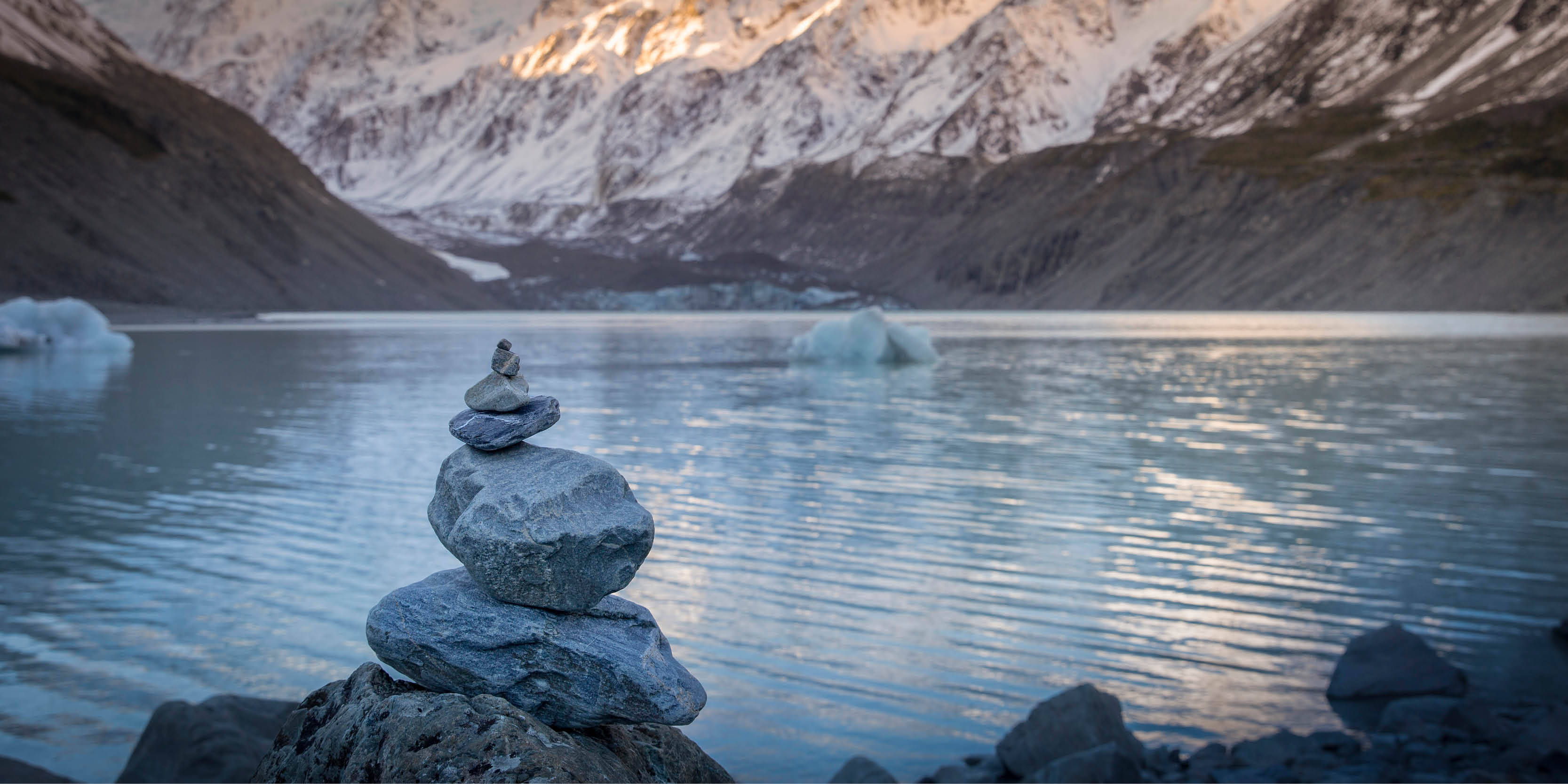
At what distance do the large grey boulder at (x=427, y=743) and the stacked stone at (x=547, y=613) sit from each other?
142 mm

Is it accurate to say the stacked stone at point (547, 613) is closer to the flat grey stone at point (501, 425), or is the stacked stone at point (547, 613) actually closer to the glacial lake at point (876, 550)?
the flat grey stone at point (501, 425)

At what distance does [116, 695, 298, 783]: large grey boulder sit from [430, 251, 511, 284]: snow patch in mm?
154904

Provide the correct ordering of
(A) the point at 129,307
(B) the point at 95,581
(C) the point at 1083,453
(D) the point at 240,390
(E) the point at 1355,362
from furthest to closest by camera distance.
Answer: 1. (A) the point at 129,307
2. (E) the point at 1355,362
3. (D) the point at 240,390
4. (C) the point at 1083,453
5. (B) the point at 95,581

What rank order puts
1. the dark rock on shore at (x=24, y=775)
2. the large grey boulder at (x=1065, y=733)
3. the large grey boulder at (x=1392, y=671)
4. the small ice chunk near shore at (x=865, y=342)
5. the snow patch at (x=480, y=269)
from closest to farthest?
the dark rock on shore at (x=24, y=775) < the large grey boulder at (x=1065, y=733) < the large grey boulder at (x=1392, y=671) < the small ice chunk near shore at (x=865, y=342) < the snow patch at (x=480, y=269)

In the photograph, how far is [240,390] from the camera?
95.0 ft

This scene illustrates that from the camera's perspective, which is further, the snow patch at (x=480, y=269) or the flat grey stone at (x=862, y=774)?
the snow patch at (x=480, y=269)

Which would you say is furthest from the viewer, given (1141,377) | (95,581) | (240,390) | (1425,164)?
(1425,164)

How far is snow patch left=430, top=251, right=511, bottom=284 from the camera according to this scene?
163 metres

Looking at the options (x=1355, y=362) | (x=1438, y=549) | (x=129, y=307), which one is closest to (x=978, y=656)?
(x=1438, y=549)

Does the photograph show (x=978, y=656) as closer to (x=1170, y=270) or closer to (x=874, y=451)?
(x=874, y=451)

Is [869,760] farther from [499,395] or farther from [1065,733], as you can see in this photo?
[499,395]

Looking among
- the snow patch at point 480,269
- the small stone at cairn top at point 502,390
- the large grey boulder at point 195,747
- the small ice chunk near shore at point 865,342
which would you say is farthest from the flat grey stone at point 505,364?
the snow patch at point 480,269

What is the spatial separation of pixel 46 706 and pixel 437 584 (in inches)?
179

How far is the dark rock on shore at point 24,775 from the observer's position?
5750mm
